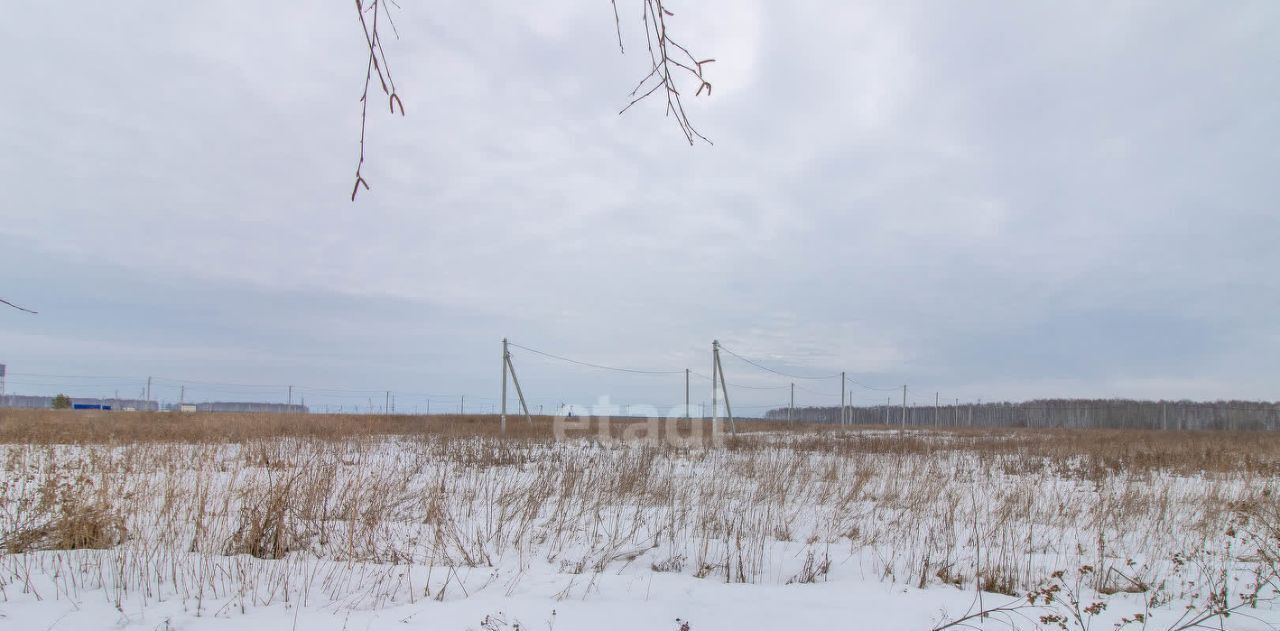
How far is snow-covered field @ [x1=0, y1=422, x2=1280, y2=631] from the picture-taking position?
349 cm

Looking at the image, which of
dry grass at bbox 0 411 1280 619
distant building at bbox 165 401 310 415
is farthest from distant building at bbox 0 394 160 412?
dry grass at bbox 0 411 1280 619

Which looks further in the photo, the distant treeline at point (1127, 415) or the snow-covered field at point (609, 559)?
the distant treeline at point (1127, 415)

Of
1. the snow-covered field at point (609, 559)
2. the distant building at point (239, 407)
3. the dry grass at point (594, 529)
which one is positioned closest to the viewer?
the snow-covered field at point (609, 559)

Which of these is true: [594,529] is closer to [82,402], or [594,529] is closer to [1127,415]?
[1127,415]

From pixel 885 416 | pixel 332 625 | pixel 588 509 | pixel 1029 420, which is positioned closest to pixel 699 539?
pixel 588 509

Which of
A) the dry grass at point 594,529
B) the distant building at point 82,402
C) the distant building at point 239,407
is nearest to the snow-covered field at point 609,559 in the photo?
the dry grass at point 594,529

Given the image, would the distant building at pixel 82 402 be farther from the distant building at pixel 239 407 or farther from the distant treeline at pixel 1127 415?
the distant treeline at pixel 1127 415

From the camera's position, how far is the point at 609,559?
479cm

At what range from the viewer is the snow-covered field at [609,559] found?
349 centimetres

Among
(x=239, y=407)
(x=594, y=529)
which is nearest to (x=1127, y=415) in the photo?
(x=594, y=529)

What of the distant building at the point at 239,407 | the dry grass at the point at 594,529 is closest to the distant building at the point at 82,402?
the distant building at the point at 239,407

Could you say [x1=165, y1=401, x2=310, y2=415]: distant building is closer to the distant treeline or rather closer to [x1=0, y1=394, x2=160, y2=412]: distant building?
[x1=0, y1=394, x2=160, y2=412]: distant building

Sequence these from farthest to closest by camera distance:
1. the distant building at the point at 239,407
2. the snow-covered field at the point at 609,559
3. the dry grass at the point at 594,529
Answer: the distant building at the point at 239,407 < the dry grass at the point at 594,529 < the snow-covered field at the point at 609,559

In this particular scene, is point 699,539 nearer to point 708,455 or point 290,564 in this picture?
point 290,564
